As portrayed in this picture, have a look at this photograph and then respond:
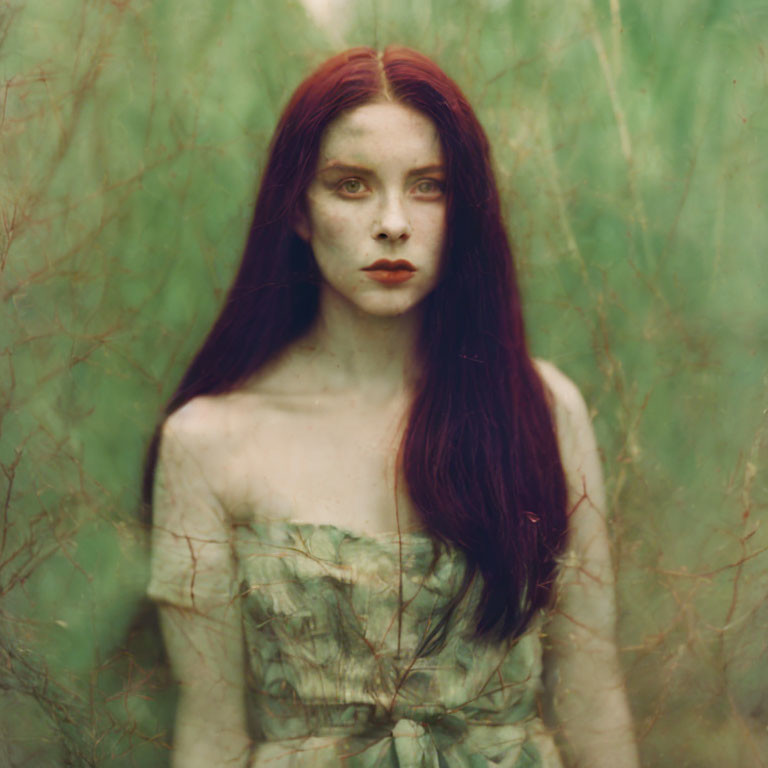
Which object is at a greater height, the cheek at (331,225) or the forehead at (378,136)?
the forehead at (378,136)

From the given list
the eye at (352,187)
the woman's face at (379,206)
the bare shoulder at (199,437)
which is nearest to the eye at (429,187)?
the woman's face at (379,206)

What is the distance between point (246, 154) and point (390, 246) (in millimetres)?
366

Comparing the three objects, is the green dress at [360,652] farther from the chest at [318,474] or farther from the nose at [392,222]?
the nose at [392,222]

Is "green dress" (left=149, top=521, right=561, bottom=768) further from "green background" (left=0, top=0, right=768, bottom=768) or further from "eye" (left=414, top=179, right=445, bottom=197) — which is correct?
"eye" (left=414, top=179, right=445, bottom=197)

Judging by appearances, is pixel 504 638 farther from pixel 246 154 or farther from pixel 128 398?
pixel 246 154

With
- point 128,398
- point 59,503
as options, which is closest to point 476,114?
point 128,398

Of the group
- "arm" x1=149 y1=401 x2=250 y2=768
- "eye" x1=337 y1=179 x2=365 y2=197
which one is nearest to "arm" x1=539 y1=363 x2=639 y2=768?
"eye" x1=337 y1=179 x2=365 y2=197

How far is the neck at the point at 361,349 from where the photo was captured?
2.78 metres

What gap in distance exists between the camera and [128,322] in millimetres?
2816

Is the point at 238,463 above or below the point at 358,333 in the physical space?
below

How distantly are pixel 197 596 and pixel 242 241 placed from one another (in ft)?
2.38

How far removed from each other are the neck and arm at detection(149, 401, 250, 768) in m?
0.28

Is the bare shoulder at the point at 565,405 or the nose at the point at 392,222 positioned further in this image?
the bare shoulder at the point at 565,405

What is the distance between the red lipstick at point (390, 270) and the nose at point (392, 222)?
49 mm
